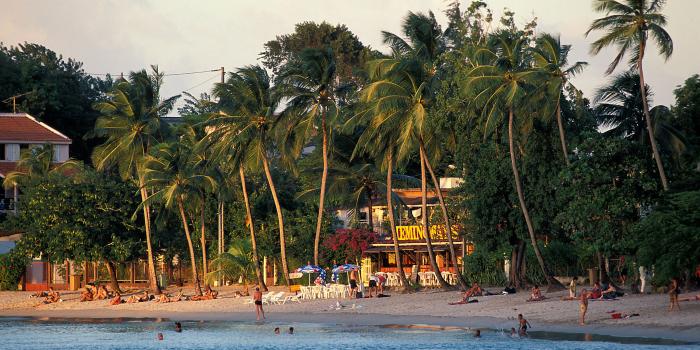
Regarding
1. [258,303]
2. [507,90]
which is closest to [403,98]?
[507,90]

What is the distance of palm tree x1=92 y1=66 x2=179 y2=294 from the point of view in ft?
187

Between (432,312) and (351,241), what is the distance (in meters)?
12.0

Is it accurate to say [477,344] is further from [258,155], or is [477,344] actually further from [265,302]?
[258,155]

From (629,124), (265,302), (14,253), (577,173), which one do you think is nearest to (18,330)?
(265,302)

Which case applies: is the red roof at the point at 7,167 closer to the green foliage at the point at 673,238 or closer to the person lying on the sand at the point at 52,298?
the person lying on the sand at the point at 52,298

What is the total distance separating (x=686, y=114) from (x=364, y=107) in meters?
13.4

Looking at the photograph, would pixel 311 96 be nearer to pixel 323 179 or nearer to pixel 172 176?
pixel 323 179

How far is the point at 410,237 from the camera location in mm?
53750

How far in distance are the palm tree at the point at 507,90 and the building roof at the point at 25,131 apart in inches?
1633

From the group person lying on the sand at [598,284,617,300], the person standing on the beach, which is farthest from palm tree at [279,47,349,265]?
the person standing on the beach

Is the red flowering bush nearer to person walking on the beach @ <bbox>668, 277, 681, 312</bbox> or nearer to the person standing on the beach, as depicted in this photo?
the person standing on the beach

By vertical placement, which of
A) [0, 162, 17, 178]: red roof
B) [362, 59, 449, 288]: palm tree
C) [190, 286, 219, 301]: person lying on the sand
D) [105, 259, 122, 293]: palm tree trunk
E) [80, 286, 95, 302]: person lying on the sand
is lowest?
[190, 286, 219, 301]: person lying on the sand

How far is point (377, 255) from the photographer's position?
57219mm

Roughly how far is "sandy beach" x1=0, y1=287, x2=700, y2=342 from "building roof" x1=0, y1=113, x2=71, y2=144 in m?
20.8
